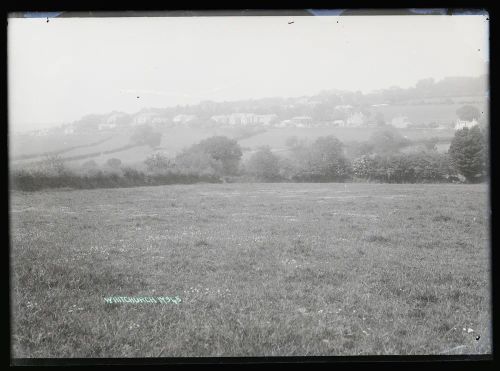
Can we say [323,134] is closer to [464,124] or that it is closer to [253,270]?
[464,124]

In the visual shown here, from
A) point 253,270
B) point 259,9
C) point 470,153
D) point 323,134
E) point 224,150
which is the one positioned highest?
point 259,9

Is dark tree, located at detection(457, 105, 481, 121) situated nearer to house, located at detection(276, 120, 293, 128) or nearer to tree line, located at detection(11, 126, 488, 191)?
tree line, located at detection(11, 126, 488, 191)

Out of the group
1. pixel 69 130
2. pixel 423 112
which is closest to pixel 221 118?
pixel 69 130

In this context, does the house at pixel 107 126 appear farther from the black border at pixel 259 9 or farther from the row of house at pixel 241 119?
the row of house at pixel 241 119

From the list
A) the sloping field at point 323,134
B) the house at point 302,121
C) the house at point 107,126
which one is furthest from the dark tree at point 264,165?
the house at point 107,126

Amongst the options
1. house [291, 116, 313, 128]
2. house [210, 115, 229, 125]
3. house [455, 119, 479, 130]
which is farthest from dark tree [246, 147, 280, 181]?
house [455, 119, 479, 130]

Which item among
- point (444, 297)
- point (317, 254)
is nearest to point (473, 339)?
point (444, 297)

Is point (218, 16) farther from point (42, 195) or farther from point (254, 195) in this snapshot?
point (42, 195)

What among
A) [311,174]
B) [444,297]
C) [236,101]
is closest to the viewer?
[444,297]
